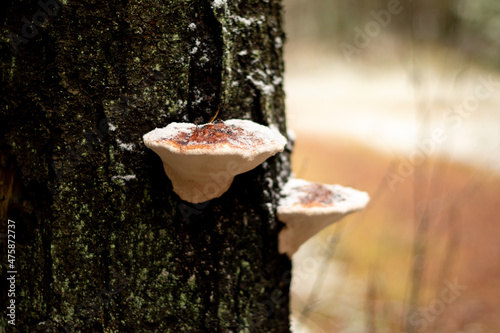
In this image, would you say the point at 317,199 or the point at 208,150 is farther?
the point at 317,199

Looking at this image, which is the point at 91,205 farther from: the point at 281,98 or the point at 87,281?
the point at 281,98

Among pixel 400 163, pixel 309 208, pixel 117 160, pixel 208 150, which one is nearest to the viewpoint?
pixel 208 150

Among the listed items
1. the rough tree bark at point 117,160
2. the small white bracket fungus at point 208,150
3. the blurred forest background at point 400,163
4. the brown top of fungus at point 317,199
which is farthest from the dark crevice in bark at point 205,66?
the blurred forest background at point 400,163

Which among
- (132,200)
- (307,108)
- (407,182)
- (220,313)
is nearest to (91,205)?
(132,200)

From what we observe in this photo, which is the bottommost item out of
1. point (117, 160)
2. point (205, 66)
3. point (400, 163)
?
point (400, 163)

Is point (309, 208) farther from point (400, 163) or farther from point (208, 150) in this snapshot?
point (400, 163)

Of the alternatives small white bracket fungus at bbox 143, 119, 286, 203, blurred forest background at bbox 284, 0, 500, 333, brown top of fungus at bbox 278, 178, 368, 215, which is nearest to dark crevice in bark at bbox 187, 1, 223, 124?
small white bracket fungus at bbox 143, 119, 286, 203

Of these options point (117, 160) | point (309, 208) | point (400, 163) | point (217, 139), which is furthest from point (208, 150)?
point (400, 163)
